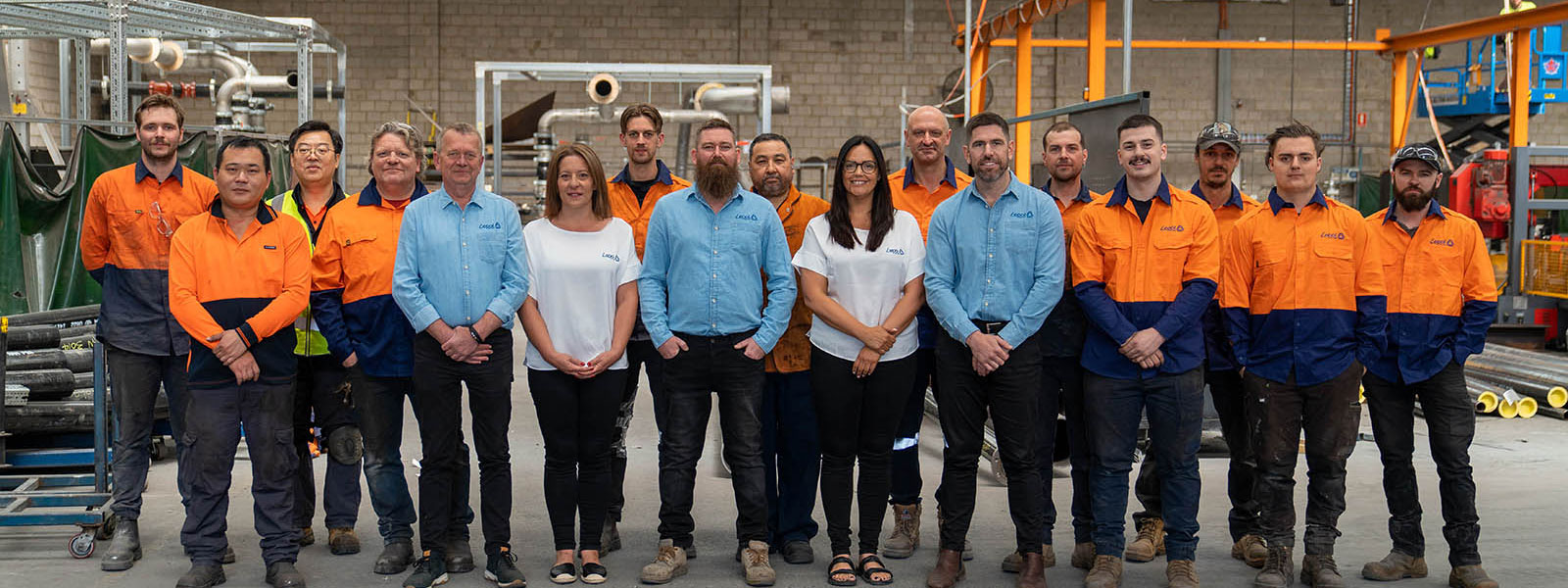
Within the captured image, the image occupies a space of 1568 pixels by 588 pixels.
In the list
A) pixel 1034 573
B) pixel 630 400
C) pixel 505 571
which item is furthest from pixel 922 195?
pixel 505 571

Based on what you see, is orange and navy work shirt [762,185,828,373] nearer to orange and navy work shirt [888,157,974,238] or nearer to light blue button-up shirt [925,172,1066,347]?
orange and navy work shirt [888,157,974,238]

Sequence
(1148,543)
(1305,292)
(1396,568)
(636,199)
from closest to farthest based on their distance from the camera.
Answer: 1. (1305,292)
2. (1396,568)
3. (1148,543)
4. (636,199)

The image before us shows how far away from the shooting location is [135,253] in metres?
4.29

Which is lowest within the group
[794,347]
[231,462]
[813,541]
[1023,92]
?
[813,541]

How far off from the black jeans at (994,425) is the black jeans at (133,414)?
2.45 m

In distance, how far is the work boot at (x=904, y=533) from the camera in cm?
443

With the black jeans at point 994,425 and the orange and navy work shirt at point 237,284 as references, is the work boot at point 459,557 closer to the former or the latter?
the orange and navy work shirt at point 237,284

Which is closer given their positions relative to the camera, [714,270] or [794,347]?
[714,270]

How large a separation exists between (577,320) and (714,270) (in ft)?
1.46

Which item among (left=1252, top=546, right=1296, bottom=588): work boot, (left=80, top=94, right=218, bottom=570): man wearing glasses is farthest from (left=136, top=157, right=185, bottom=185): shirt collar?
(left=1252, top=546, right=1296, bottom=588): work boot

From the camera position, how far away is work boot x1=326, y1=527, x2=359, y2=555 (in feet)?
14.5

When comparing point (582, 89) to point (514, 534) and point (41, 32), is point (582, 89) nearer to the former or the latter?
point (41, 32)

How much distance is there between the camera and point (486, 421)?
3957 mm

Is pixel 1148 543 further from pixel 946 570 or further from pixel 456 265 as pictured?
pixel 456 265
